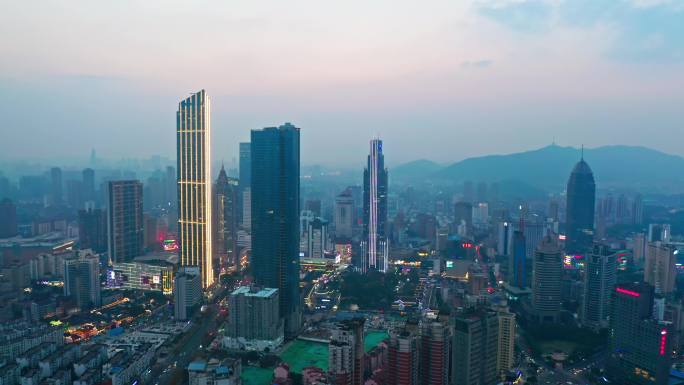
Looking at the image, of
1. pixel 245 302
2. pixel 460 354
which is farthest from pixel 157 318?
pixel 460 354

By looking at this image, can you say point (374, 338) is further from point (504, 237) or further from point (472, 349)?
point (504, 237)

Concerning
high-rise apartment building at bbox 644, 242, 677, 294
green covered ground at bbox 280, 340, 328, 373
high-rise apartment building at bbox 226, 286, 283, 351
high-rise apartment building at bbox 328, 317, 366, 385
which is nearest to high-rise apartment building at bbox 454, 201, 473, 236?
high-rise apartment building at bbox 644, 242, 677, 294

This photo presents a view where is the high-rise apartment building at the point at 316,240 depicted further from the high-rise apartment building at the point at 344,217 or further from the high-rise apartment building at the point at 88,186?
the high-rise apartment building at the point at 88,186

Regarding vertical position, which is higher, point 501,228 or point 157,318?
point 501,228

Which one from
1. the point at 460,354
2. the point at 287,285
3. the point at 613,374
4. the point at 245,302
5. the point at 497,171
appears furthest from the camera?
the point at 497,171

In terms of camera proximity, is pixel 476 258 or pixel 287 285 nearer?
pixel 287 285

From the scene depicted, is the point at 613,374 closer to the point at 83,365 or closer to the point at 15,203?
the point at 83,365

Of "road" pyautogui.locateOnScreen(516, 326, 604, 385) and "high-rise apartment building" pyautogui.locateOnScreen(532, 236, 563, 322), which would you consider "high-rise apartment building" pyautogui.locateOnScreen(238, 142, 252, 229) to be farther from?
"road" pyautogui.locateOnScreen(516, 326, 604, 385)

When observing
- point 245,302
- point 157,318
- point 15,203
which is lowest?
point 157,318

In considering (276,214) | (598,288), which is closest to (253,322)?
(276,214)

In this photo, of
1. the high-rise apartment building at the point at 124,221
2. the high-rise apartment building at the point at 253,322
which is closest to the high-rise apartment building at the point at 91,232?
the high-rise apartment building at the point at 124,221
